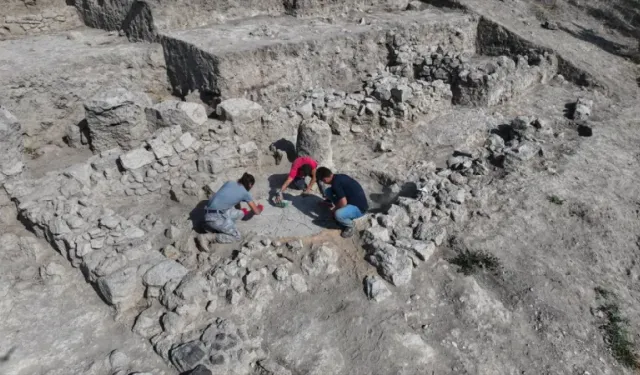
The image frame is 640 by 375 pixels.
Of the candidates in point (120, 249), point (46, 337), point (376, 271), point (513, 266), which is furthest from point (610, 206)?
point (46, 337)

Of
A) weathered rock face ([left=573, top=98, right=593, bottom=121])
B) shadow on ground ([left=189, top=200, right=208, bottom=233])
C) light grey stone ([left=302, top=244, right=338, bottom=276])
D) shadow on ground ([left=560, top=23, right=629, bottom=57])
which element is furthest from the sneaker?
shadow on ground ([left=560, top=23, right=629, bottom=57])

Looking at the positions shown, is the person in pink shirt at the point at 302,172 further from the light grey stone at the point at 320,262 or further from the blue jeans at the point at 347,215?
the light grey stone at the point at 320,262

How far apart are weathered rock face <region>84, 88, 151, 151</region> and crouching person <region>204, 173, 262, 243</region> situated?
225cm

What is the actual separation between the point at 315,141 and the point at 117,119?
116 inches

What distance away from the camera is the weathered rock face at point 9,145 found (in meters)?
6.11

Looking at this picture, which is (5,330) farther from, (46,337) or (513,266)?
(513,266)

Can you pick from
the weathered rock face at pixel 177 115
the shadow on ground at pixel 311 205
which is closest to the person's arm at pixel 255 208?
the shadow on ground at pixel 311 205

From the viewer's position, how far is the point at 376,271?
552 cm

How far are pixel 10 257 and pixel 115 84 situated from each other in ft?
12.8

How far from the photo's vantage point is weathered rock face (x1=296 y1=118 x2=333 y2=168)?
24.0ft

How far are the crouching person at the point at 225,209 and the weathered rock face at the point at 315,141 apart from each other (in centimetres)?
166

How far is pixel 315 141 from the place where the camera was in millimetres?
7328

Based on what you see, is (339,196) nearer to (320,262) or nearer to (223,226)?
(320,262)

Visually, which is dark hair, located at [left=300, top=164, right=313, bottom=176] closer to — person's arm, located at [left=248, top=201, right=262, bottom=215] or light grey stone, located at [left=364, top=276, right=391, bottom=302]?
person's arm, located at [left=248, top=201, right=262, bottom=215]
